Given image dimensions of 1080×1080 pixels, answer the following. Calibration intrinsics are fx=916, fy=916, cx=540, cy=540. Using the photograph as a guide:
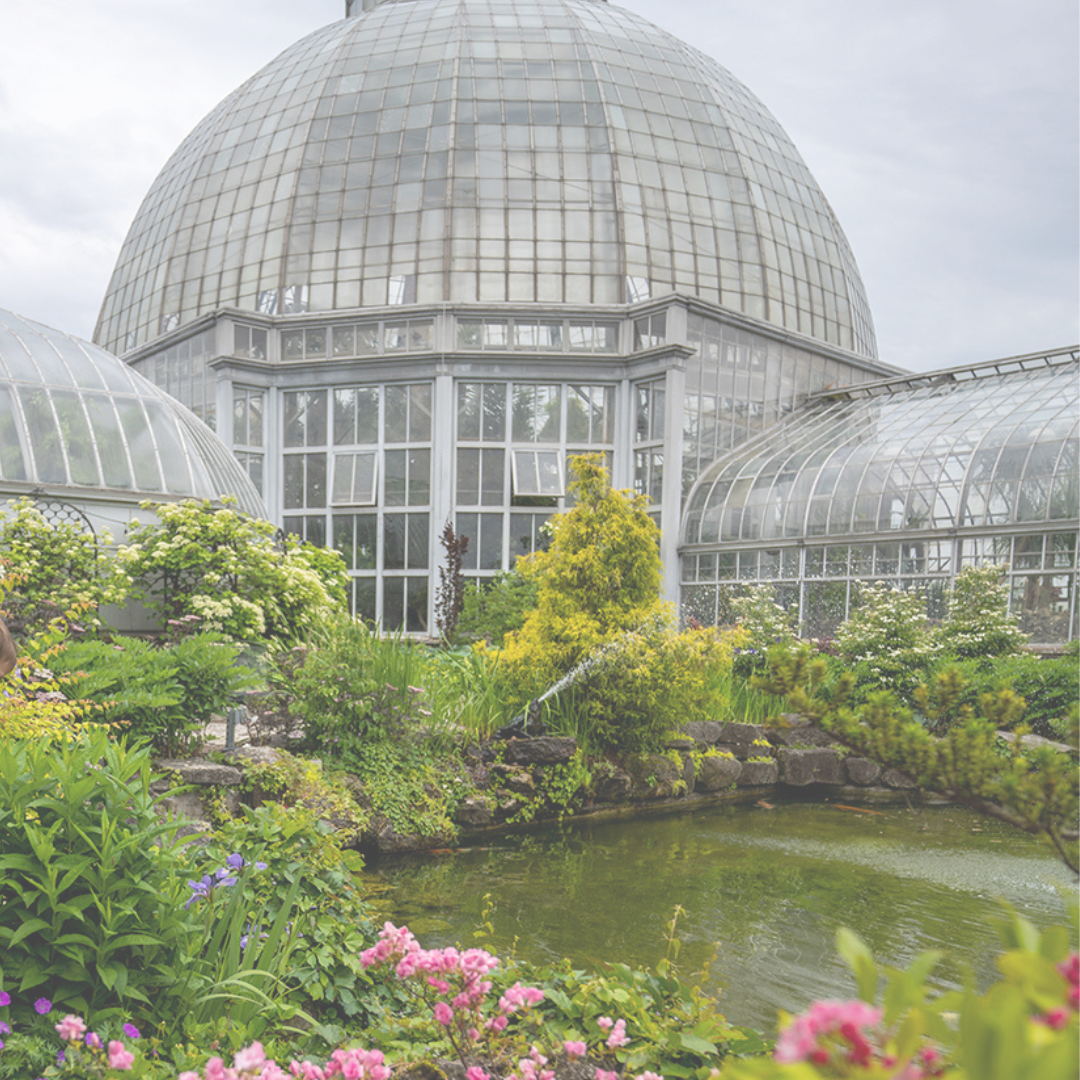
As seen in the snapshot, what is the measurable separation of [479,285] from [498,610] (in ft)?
35.8

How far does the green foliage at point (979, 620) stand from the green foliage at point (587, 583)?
6459 millimetres

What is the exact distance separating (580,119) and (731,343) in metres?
7.91

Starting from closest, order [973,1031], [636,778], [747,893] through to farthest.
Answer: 1. [973,1031]
2. [747,893]
3. [636,778]

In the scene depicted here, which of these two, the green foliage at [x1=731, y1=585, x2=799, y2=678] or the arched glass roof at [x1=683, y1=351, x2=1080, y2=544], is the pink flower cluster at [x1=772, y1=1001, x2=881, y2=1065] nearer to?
the green foliage at [x1=731, y1=585, x2=799, y2=678]

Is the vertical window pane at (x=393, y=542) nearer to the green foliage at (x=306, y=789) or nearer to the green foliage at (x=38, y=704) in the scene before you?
the green foliage at (x=306, y=789)

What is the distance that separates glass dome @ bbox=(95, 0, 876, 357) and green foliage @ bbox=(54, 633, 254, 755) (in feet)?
59.7

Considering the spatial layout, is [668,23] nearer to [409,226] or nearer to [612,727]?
[409,226]

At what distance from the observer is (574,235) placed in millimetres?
24594

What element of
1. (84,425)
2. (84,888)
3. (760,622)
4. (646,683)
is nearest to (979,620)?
(760,622)

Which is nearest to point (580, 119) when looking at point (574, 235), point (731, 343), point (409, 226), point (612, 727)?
point (574, 235)

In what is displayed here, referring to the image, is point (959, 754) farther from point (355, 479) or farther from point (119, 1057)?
point (355, 479)

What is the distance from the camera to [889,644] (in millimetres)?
14703

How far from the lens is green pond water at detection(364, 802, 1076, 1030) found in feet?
19.3

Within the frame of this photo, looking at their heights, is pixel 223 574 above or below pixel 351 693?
above
